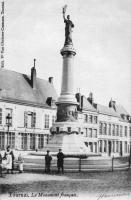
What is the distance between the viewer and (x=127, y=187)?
12.6 metres

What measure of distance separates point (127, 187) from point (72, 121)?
1119 centimetres

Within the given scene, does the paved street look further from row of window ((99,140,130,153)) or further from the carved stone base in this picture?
row of window ((99,140,130,153))

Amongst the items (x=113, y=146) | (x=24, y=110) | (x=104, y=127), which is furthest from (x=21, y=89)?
(x=113, y=146)

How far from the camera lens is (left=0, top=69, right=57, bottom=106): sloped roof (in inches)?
1432

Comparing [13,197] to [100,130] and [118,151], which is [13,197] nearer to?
[100,130]

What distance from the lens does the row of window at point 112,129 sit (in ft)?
166

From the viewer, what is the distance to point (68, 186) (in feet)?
41.4

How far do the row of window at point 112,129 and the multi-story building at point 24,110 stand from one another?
38.6 ft

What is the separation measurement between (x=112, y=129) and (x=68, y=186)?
40748 mm

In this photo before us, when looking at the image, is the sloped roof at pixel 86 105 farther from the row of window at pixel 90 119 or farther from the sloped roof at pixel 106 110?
the sloped roof at pixel 106 110

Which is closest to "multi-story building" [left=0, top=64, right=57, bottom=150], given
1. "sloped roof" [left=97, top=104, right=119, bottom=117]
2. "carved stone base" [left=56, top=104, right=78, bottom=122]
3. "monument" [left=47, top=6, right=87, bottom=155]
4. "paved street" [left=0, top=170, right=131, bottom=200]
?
"carved stone base" [left=56, top=104, right=78, bottom=122]

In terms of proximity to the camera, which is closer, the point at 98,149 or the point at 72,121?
the point at 72,121

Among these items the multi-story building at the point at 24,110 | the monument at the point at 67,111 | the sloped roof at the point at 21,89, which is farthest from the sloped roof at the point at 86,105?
the monument at the point at 67,111

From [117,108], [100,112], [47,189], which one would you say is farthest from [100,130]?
[47,189]
